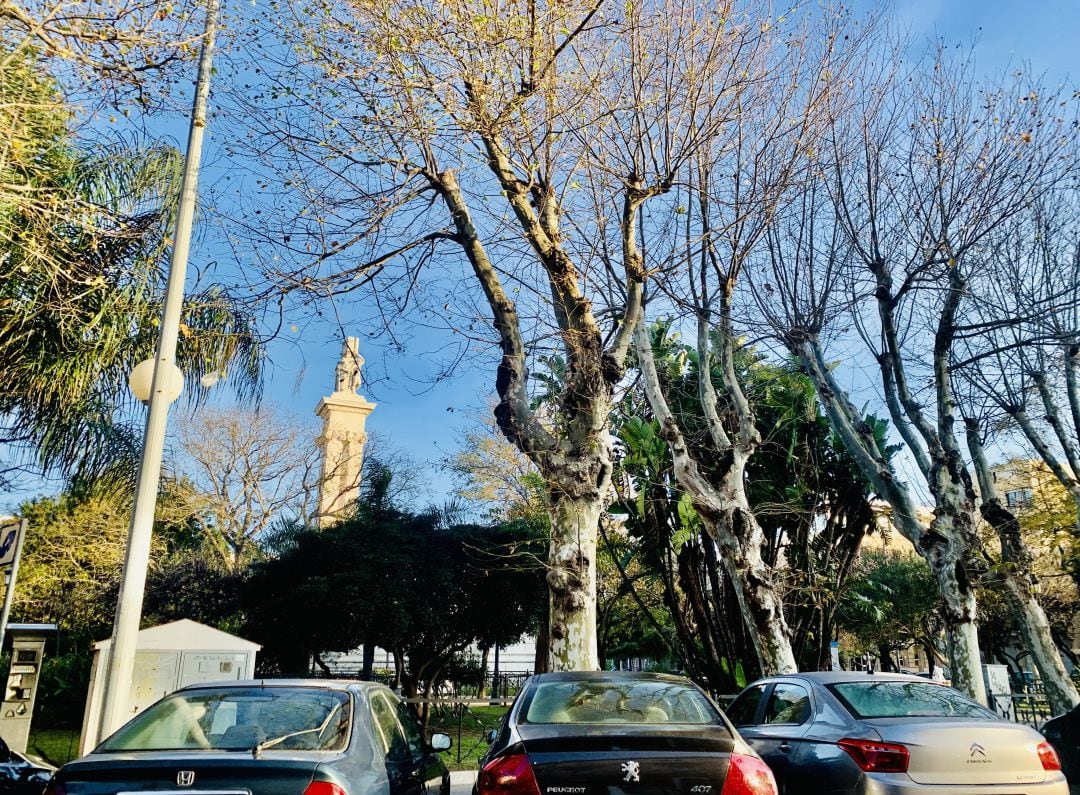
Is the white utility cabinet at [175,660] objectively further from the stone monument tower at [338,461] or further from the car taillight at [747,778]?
the stone monument tower at [338,461]

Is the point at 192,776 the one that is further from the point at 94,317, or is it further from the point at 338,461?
the point at 338,461

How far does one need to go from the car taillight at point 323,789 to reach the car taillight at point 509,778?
87 centimetres

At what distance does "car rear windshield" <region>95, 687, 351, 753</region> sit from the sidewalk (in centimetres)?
558

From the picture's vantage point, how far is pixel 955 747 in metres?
4.96

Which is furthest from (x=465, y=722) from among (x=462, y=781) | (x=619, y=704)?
(x=619, y=704)

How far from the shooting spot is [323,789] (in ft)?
11.5

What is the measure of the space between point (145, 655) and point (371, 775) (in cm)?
894

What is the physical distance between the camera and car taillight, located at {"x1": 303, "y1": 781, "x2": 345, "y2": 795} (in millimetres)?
3475

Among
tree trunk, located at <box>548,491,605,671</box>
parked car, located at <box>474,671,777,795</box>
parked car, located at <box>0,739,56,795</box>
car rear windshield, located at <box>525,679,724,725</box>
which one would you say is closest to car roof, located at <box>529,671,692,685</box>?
car rear windshield, located at <box>525,679,724,725</box>

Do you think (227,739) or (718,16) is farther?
(718,16)

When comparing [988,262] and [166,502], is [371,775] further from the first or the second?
[166,502]

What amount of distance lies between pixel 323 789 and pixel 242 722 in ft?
3.49

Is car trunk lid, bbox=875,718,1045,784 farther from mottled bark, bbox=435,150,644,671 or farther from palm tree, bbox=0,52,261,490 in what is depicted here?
palm tree, bbox=0,52,261,490

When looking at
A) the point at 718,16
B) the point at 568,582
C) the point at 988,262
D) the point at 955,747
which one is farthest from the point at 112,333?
the point at 988,262
